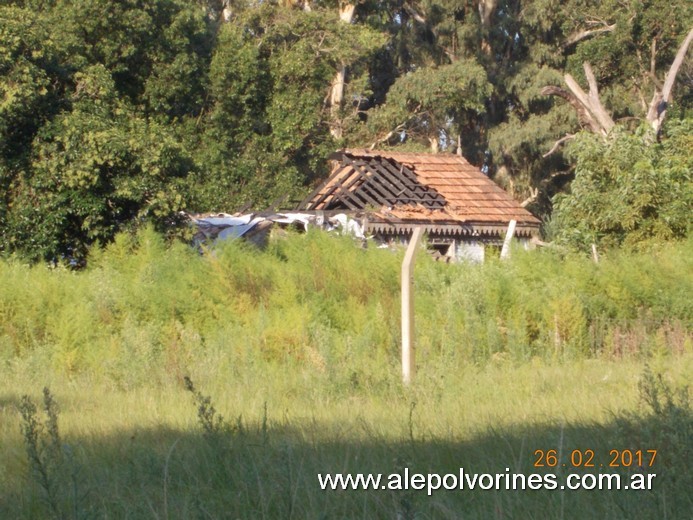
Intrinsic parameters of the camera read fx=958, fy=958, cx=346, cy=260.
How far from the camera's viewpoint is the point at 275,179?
29531 mm

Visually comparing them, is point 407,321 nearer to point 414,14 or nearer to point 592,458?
point 592,458

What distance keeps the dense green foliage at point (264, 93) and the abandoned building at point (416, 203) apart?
379cm

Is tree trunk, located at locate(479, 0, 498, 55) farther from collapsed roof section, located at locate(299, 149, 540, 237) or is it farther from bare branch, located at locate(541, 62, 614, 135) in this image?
bare branch, located at locate(541, 62, 614, 135)

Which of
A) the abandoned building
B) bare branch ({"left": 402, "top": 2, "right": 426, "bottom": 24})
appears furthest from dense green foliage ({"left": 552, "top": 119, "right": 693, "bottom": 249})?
bare branch ({"left": 402, "top": 2, "right": 426, "bottom": 24})

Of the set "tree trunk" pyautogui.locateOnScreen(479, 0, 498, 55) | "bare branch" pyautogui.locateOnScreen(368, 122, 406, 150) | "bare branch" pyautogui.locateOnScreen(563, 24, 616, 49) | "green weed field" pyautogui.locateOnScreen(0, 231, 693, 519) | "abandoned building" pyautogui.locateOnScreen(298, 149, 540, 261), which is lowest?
"green weed field" pyautogui.locateOnScreen(0, 231, 693, 519)

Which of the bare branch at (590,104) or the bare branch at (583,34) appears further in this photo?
the bare branch at (583,34)

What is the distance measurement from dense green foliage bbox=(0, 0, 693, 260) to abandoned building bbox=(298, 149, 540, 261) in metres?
3.79

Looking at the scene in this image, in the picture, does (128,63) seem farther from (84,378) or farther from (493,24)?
(84,378)

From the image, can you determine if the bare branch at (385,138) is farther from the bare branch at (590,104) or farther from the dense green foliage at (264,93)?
the bare branch at (590,104)

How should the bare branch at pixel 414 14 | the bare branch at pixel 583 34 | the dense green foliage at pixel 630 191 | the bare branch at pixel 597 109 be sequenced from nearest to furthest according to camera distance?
the dense green foliage at pixel 630 191 → the bare branch at pixel 597 109 → the bare branch at pixel 583 34 → the bare branch at pixel 414 14

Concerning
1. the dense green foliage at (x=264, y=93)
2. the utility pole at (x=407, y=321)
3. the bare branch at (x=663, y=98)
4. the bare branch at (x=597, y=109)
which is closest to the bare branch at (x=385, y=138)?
the dense green foliage at (x=264, y=93)

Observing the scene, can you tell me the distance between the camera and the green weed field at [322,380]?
5.66 m

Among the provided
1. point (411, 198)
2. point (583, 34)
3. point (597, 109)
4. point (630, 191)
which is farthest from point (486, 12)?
point (630, 191)

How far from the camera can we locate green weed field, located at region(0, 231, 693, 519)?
5.66 metres
